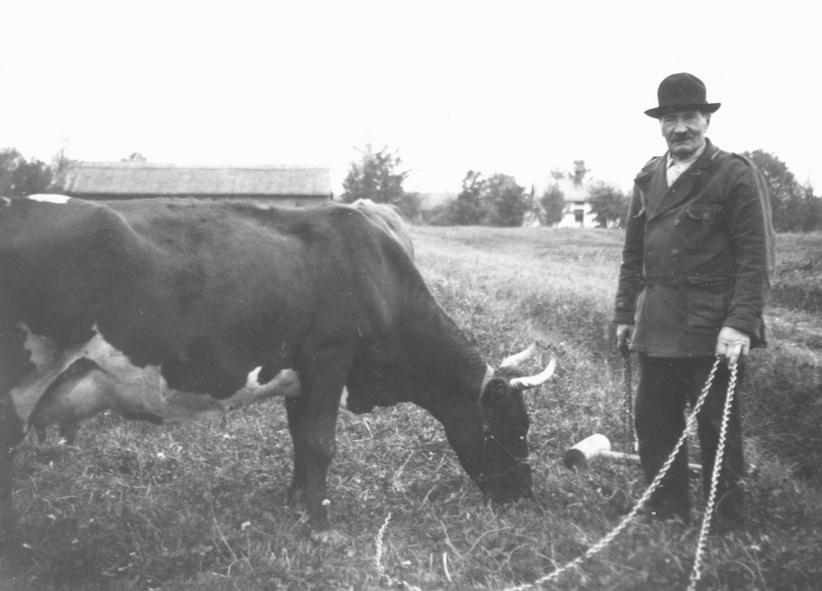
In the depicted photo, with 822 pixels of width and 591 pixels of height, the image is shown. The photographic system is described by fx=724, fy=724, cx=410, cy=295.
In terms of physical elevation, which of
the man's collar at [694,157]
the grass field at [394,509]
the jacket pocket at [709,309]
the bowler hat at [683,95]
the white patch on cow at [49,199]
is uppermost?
the bowler hat at [683,95]

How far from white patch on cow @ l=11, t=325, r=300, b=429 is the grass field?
76 cm

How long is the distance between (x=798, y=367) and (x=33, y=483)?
317 inches

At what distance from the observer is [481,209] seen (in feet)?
183

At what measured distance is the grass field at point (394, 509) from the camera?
4.14 m

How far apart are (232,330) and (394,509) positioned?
187 cm

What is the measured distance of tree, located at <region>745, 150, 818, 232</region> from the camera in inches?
806

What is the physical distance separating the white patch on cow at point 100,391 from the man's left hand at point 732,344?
293 centimetres

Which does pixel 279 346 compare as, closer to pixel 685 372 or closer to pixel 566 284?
pixel 685 372

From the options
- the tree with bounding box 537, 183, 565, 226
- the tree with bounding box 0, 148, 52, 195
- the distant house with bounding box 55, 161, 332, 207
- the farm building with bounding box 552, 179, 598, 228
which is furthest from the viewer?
the farm building with bounding box 552, 179, 598, 228

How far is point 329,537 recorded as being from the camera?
489 cm

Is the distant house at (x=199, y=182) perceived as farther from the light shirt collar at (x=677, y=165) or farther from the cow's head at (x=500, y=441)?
the light shirt collar at (x=677, y=165)

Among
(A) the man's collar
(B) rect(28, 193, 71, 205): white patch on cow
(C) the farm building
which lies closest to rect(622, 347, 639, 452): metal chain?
(A) the man's collar

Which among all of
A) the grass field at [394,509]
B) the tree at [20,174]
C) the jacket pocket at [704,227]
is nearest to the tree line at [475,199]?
the tree at [20,174]

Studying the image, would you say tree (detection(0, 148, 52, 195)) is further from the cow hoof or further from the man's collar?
the man's collar
